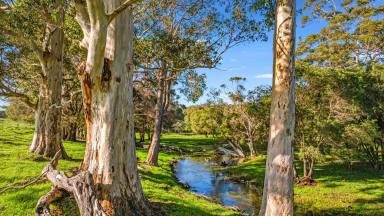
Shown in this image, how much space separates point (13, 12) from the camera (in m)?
14.1

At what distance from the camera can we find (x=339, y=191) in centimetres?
2117

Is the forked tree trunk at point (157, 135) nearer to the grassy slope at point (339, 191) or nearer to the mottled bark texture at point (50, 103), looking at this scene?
the mottled bark texture at point (50, 103)

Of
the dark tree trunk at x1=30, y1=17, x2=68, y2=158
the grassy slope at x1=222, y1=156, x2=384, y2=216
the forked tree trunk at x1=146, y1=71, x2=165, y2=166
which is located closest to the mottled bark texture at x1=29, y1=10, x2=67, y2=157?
the dark tree trunk at x1=30, y1=17, x2=68, y2=158

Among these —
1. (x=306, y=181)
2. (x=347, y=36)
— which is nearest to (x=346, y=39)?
(x=347, y=36)

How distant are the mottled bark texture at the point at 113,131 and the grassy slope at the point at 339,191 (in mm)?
11890

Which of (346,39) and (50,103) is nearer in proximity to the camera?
(50,103)

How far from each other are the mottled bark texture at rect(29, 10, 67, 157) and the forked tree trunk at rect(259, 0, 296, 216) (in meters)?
14.4

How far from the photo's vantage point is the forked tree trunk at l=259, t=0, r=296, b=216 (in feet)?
24.7

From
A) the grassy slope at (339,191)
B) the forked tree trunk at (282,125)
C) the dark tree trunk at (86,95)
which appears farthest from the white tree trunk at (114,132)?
the grassy slope at (339,191)

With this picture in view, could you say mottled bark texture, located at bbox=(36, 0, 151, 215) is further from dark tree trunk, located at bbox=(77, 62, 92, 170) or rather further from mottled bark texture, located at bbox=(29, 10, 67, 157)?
mottled bark texture, located at bbox=(29, 10, 67, 157)

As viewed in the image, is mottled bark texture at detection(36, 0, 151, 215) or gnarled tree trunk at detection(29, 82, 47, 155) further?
gnarled tree trunk at detection(29, 82, 47, 155)

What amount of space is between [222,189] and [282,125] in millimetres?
17099

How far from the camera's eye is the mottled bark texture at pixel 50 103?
1802cm

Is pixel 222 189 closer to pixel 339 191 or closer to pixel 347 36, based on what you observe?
pixel 339 191
